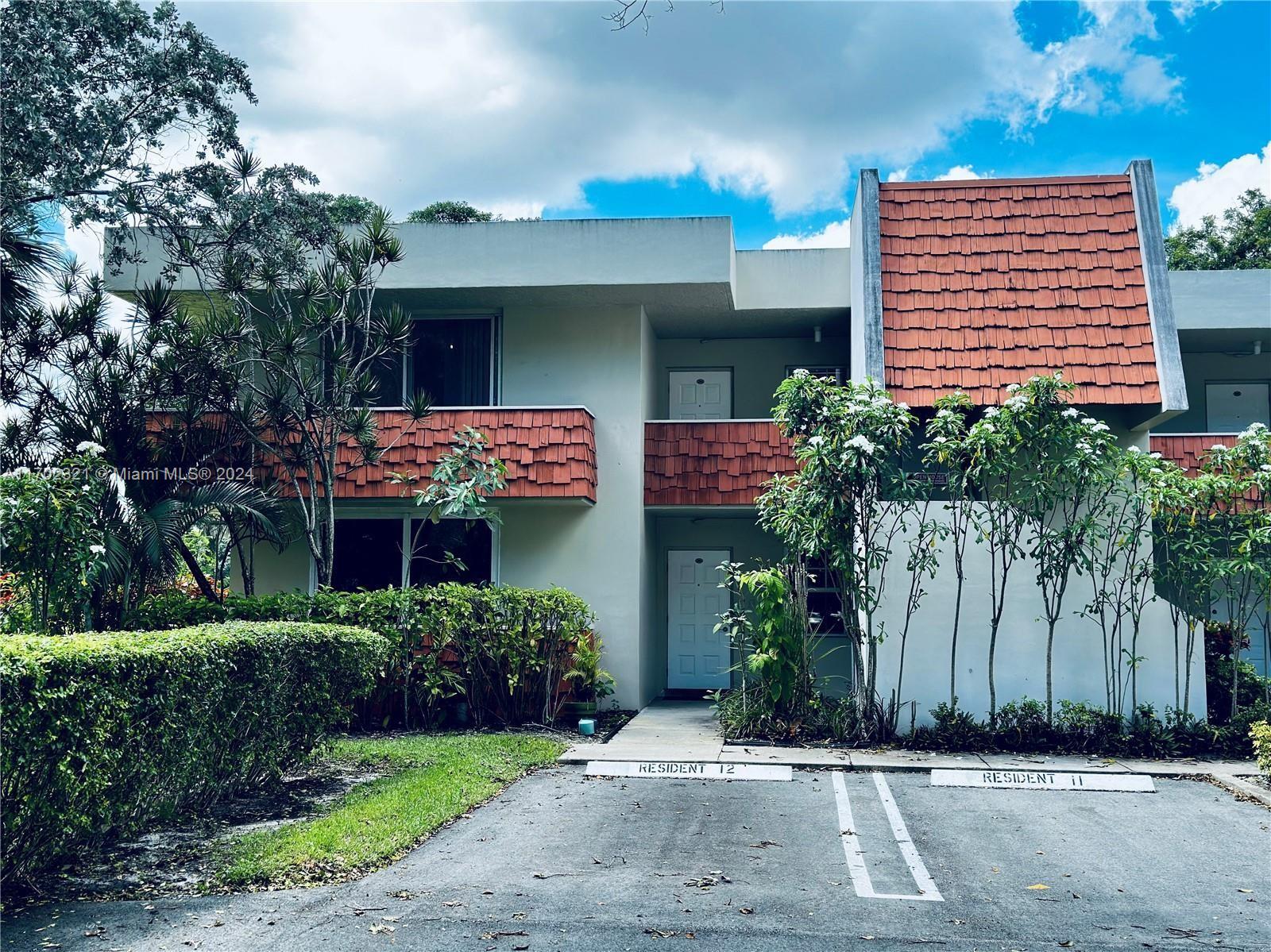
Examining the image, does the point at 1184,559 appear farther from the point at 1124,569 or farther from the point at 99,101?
the point at 99,101

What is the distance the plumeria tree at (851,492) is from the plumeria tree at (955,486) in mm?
361

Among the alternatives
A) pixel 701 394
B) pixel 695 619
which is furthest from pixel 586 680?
pixel 701 394

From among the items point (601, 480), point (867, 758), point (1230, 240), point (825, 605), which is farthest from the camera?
point (1230, 240)

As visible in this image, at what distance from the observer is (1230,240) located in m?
28.0

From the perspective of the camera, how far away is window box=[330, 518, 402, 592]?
1470cm

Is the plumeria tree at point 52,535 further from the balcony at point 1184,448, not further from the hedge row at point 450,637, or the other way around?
the balcony at point 1184,448

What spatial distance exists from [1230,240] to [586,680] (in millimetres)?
23077

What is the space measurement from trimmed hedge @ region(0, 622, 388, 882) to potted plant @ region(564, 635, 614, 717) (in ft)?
13.7

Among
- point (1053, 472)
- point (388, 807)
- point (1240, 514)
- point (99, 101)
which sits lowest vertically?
point (388, 807)

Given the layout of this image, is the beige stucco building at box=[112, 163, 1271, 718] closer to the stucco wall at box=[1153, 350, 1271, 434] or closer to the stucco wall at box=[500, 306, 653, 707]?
the stucco wall at box=[500, 306, 653, 707]

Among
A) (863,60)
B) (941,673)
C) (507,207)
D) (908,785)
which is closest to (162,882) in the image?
(908,785)

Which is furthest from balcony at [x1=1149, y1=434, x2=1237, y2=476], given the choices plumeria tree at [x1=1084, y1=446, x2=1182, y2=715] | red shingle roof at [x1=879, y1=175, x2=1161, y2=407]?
plumeria tree at [x1=1084, y1=446, x2=1182, y2=715]

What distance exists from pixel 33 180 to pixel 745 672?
33.3ft

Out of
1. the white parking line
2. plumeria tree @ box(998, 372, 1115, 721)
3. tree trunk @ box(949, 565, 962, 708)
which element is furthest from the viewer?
tree trunk @ box(949, 565, 962, 708)
